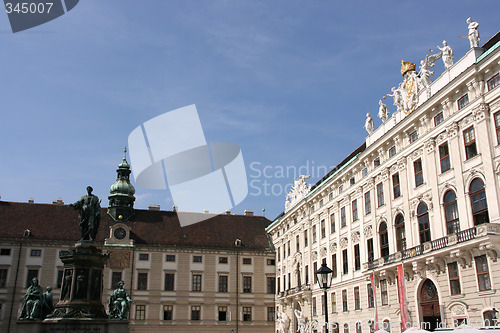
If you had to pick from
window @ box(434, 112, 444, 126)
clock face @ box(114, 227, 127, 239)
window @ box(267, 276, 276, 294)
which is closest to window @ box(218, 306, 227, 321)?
window @ box(267, 276, 276, 294)

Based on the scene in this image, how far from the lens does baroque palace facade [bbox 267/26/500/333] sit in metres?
24.0

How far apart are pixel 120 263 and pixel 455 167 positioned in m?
41.1

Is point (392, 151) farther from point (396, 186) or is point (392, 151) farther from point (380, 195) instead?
point (380, 195)

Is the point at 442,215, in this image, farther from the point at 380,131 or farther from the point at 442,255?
the point at 380,131

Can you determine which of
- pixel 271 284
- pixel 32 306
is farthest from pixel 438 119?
Result: pixel 271 284

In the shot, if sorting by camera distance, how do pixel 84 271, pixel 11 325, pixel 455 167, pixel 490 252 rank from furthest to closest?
pixel 11 325 → pixel 455 167 → pixel 490 252 → pixel 84 271

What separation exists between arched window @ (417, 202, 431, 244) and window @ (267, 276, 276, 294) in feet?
110

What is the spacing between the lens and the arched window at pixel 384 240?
3284 cm

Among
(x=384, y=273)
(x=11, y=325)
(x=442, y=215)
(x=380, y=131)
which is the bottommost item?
(x=11, y=325)

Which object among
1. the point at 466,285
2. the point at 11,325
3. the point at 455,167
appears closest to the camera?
the point at 466,285

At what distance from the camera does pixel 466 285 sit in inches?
960

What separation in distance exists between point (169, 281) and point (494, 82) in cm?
4337

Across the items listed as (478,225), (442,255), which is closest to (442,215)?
(442,255)

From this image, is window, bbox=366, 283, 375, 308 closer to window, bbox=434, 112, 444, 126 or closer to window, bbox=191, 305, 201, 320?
window, bbox=434, 112, 444, 126
